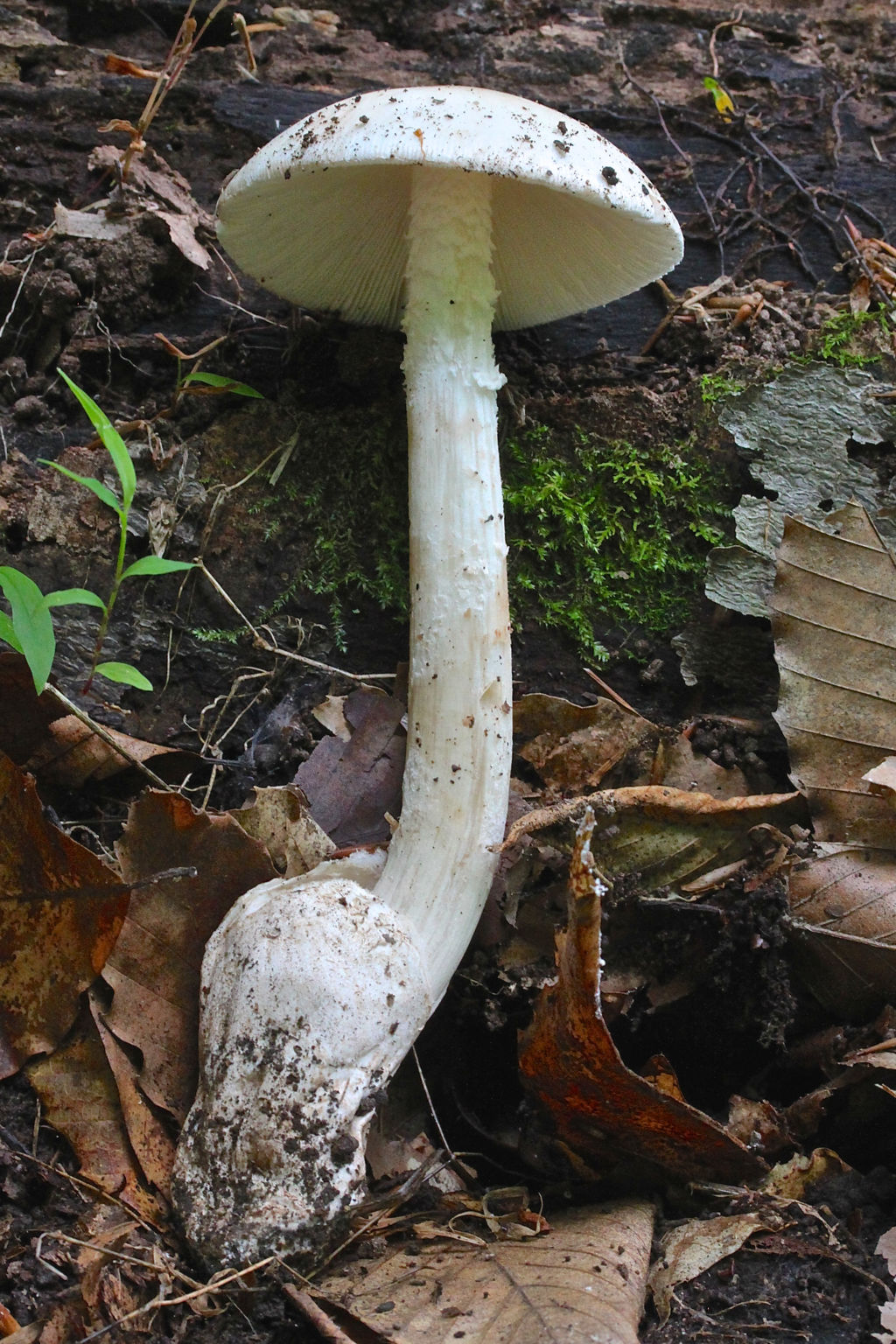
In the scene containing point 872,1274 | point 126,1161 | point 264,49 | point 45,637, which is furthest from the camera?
point 264,49

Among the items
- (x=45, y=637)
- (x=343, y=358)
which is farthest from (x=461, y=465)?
(x=45, y=637)

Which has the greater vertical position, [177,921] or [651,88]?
[651,88]

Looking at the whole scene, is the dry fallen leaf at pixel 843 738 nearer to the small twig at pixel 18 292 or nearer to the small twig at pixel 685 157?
the small twig at pixel 685 157

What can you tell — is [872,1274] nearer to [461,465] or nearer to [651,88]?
[461,465]

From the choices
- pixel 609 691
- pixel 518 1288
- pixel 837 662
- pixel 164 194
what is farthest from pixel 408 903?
pixel 164 194

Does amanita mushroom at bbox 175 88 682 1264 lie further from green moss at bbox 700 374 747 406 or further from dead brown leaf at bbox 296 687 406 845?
green moss at bbox 700 374 747 406

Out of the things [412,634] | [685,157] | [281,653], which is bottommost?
[281,653]

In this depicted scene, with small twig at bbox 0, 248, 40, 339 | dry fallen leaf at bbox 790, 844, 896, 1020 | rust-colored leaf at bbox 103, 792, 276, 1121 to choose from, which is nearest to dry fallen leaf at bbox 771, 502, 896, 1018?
dry fallen leaf at bbox 790, 844, 896, 1020

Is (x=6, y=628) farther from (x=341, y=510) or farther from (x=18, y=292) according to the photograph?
(x=18, y=292)
